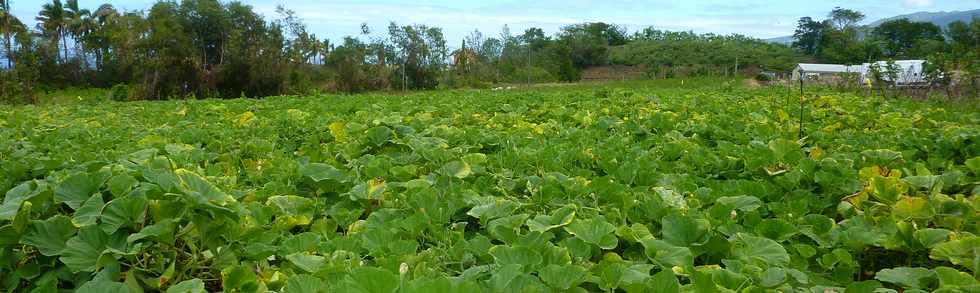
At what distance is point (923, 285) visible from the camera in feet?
4.82

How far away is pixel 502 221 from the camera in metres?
1.73

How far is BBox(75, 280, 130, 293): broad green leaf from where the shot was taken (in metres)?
1.17

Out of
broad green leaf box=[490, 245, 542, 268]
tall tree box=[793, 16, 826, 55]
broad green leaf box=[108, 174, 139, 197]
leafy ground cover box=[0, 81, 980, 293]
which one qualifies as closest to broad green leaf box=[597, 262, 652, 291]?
leafy ground cover box=[0, 81, 980, 293]

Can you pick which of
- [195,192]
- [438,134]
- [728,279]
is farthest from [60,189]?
[438,134]

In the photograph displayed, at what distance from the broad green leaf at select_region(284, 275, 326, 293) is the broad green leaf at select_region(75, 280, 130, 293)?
0.96 ft

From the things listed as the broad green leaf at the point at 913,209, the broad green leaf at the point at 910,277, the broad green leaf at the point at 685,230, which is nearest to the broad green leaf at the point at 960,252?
the broad green leaf at the point at 910,277

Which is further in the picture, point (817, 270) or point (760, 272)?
point (817, 270)

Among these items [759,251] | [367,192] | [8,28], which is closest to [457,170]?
[367,192]

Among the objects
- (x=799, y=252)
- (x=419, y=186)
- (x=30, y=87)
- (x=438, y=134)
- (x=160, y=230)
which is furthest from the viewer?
(x=30, y=87)

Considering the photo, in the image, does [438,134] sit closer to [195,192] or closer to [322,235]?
[322,235]

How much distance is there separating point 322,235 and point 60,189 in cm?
61

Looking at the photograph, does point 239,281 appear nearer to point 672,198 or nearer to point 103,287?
point 103,287

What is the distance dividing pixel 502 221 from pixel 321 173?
2.77 feet

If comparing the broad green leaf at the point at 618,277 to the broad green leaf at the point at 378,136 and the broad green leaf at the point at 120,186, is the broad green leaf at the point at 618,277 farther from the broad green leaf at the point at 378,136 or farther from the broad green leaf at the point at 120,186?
the broad green leaf at the point at 378,136
